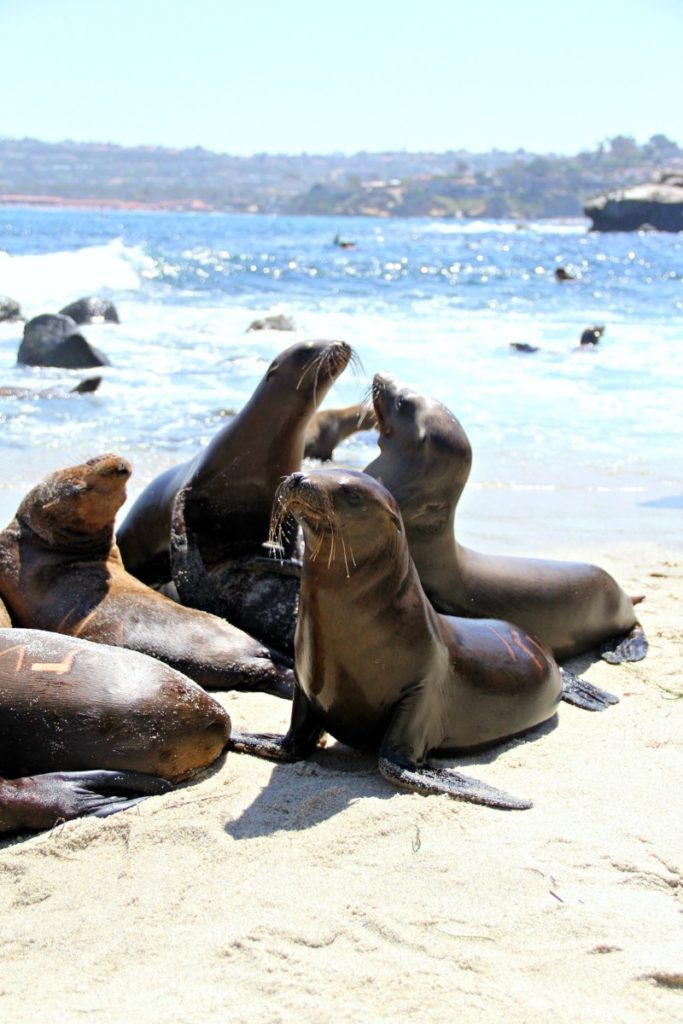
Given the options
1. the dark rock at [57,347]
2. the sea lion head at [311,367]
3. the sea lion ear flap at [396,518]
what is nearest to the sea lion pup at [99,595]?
the sea lion head at [311,367]

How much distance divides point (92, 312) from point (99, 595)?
18.5 metres

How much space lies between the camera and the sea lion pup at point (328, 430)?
11.0m

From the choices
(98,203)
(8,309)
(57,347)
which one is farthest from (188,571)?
(98,203)

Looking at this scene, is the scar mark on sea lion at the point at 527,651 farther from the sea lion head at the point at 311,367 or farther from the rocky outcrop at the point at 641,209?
the rocky outcrop at the point at 641,209

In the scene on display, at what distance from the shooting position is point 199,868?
355 centimetres

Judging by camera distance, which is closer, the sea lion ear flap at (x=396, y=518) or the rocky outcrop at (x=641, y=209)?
the sea lion ear flap at (x=396, y=518)

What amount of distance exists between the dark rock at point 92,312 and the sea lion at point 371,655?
63.1 ft

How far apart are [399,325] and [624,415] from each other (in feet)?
35.0

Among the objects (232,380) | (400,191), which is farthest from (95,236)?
(400,191)

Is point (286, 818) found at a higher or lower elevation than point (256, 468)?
lower

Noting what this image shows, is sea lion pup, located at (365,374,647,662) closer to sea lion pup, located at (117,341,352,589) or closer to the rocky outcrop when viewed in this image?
sea lion pup, located at (117,341,352,589)

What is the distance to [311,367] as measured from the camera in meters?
6.41

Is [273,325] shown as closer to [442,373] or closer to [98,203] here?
[442,373]

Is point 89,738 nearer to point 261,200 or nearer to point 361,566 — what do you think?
point 361,566
